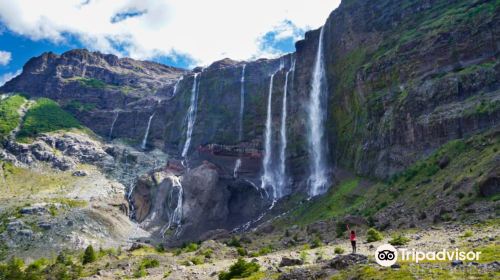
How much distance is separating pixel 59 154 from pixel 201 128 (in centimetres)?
4536

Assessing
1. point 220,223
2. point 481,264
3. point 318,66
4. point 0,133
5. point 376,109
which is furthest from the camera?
point 0,133

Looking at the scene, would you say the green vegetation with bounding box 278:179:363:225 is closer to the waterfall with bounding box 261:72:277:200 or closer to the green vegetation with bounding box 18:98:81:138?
the waterfall with bounding box 261:72:277:200

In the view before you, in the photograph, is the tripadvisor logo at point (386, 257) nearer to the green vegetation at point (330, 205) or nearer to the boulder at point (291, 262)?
the boulder at point (291, 262)

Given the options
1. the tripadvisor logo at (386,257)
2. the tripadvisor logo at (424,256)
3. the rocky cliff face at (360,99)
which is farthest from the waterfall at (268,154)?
the tripadvisor logo at (386,257)

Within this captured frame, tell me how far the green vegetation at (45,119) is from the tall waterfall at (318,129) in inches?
3721

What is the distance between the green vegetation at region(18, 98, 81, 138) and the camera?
14900 centimetres

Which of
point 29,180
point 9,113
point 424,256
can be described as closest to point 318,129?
point 424,256

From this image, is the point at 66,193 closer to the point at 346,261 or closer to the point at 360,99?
the point at 360,99

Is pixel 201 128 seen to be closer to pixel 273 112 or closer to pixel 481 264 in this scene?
pixel 273 112

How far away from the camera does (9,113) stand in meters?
163

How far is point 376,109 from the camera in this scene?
7644cm

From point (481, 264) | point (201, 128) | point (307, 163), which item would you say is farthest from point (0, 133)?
point (481, 264)

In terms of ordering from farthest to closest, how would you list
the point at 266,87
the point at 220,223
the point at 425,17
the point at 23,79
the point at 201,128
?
1. the point at 23,79
2. the point at 201,128
3. the point at 266,87
4. the point at 220,223
5. the point at 425,17

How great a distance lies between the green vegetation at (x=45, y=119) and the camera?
149 m
